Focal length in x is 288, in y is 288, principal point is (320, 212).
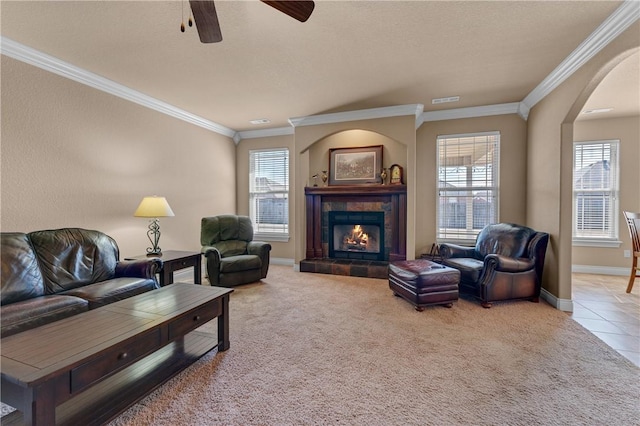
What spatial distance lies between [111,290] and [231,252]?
2183 millimetres

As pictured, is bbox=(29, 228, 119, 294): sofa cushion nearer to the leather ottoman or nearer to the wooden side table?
the wooden side table

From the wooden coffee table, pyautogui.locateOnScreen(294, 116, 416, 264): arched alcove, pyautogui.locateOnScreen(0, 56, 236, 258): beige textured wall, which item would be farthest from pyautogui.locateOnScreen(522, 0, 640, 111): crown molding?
pyautogui.locateOnScreen(0, 56, 236, 258): beige textured wall

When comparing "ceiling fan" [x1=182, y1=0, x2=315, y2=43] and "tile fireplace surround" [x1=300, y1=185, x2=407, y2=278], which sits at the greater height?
"ceiling fan" [x1=182, y1=0, x2=315, y2=43]

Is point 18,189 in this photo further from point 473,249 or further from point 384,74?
point 473,249

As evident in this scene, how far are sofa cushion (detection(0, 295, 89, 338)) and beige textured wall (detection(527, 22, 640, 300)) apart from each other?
4942 millimetres

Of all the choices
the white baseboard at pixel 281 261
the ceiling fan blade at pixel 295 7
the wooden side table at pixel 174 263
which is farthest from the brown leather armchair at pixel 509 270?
the wooden side table at pixel 174 263

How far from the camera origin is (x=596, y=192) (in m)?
5.11

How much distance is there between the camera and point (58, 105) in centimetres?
318

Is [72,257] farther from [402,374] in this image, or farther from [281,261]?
[281,261]

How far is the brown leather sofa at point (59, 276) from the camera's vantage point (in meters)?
2.17

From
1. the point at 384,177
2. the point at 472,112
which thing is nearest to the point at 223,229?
the point at 384,177

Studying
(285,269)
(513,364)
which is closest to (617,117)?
(513,364)

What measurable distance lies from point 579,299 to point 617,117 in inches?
138

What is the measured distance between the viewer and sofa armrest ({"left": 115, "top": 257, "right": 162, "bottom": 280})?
305 cm
